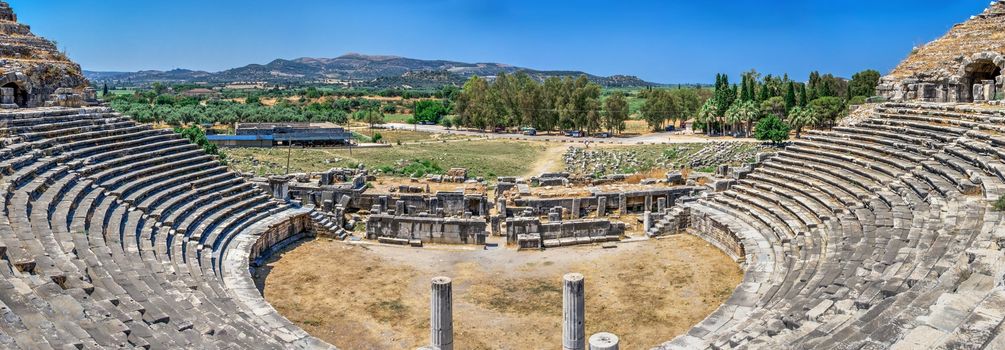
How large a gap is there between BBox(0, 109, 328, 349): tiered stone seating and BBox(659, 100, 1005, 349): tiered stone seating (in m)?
9.79

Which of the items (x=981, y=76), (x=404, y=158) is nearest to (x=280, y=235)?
(x=981, y=76)

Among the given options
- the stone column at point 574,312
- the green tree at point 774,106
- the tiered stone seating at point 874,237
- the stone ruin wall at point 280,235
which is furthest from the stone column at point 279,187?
the green tree at point 774,106

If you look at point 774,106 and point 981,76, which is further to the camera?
point 774,106

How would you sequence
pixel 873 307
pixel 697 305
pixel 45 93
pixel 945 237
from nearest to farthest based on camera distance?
pixel 873 307
pixel 945 237
pixel 697 305
pixel 45 93

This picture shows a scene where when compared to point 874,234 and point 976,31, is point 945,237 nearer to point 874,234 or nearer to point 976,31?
point 874,234

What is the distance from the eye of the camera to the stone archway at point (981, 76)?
27.6 meters

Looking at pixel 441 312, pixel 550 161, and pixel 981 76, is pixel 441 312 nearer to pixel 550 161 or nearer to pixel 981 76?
pixel 981 76

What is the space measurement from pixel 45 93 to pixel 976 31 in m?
37.4

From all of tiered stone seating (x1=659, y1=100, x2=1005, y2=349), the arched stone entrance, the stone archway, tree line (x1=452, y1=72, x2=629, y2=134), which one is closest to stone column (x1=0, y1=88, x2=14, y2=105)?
the arched stone entrance

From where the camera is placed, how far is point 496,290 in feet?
75.4

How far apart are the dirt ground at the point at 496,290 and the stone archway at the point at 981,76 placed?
11.9 meters

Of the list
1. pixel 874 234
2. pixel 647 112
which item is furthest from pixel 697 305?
pixel 647 112

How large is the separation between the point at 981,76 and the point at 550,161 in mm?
34521

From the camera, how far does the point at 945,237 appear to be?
1577 cm
